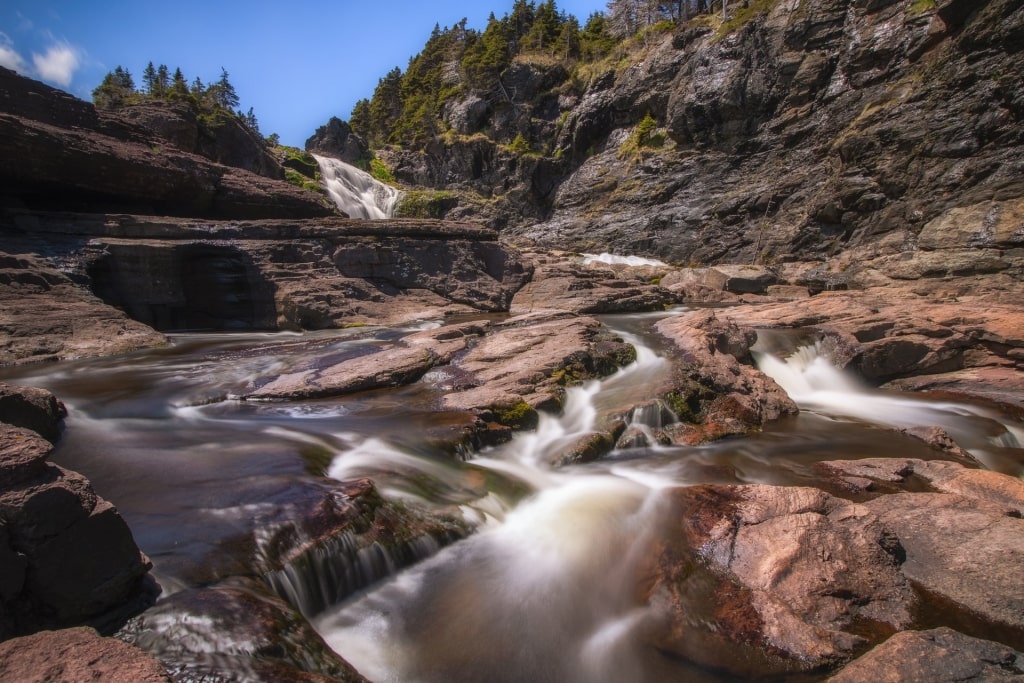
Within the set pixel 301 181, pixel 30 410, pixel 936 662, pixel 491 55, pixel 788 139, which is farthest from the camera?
pixel 491 55

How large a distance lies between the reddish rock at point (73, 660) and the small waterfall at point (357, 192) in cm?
3785

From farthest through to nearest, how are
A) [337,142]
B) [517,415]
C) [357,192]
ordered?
[337,142] → [357,192] → [517,415]

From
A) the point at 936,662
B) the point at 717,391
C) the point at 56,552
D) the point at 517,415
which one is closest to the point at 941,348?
the point at 717,391

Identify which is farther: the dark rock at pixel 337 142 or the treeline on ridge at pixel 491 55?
the dark rock at pixel 337 142

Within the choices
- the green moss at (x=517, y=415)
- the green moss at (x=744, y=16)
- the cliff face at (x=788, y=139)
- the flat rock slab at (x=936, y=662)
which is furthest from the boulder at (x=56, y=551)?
the green moss at (x=744, y=16)

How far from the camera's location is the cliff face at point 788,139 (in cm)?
2119

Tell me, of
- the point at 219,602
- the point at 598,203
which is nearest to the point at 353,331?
the point at 219,602

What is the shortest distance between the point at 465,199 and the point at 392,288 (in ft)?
103

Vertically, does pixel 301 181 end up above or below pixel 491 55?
below

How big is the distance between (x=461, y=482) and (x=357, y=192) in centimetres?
4167

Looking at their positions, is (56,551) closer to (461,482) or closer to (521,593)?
(521,593)

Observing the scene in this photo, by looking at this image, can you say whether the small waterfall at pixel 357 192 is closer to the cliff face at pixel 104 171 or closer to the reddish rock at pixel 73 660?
the cliff face at pixel 104 171

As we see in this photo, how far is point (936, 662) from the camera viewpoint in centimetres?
291

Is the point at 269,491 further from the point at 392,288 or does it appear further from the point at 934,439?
the point at 392,288
